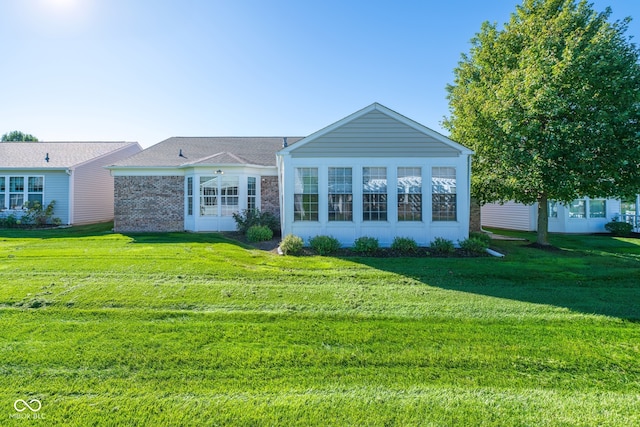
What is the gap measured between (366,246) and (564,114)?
7882mm

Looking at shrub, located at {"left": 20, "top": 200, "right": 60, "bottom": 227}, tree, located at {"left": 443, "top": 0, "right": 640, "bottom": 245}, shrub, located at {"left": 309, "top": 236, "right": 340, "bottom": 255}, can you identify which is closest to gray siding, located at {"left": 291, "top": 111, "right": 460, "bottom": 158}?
tree, located at {"left": 443, "top": 0, "right": 640, "bottom": 245}

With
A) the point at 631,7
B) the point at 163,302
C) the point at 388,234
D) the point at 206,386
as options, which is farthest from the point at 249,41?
the point at 631,7

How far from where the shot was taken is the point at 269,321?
15.5 ft

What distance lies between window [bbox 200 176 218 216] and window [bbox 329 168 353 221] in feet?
20.4

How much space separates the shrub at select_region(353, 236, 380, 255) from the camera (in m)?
9.58

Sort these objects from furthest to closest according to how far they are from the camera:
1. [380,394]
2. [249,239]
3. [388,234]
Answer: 1. [249,239]
2. [388,234]
3. [380,394]

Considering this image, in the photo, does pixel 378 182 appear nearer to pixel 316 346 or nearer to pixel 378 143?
pixel 378 143

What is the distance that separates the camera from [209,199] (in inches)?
555

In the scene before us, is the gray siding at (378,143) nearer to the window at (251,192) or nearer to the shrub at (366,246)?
the shrub at (366,246)

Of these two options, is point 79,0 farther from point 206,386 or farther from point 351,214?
point 206,386

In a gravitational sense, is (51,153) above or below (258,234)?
above

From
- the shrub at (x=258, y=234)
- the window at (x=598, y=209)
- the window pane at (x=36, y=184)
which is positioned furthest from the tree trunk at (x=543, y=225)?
the window pane at (x=36, y=184)

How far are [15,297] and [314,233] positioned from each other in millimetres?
7318

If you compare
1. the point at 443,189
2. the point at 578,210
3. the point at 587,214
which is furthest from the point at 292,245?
the point at 587,214
